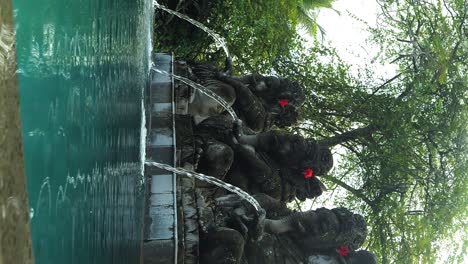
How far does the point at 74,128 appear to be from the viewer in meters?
2.64

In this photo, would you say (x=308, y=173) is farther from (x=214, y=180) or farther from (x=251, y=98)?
(x=214, y=180)

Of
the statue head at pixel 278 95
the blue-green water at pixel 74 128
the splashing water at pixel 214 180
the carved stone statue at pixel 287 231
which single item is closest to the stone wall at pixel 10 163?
the blue-green water at pixel 74 128

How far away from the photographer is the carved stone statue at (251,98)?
8008 mm

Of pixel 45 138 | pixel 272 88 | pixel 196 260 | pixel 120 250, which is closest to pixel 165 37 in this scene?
pixel 272 88

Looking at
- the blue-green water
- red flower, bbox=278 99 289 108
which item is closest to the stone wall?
the blue-green water

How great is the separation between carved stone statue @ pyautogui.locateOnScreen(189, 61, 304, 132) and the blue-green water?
3231mm

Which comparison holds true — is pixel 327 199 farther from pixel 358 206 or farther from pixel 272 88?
pixel 272 88

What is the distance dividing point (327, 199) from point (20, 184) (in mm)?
14426

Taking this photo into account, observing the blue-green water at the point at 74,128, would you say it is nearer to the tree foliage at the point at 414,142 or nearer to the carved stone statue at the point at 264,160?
the carved stone statue at the point at 264,160

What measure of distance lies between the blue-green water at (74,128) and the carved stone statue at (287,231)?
174 cm

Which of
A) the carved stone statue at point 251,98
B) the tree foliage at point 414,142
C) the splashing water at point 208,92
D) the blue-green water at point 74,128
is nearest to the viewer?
the blue-green water at point 74,128

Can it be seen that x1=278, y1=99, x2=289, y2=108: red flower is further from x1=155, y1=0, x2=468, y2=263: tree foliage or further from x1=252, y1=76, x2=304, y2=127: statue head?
x1=155, y1=0, x2=468, y2=263: tree foliage

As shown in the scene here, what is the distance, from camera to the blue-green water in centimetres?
206

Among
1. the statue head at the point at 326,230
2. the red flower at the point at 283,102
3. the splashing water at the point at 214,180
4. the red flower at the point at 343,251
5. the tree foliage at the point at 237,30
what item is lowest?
the red flower at the point at 343,251
